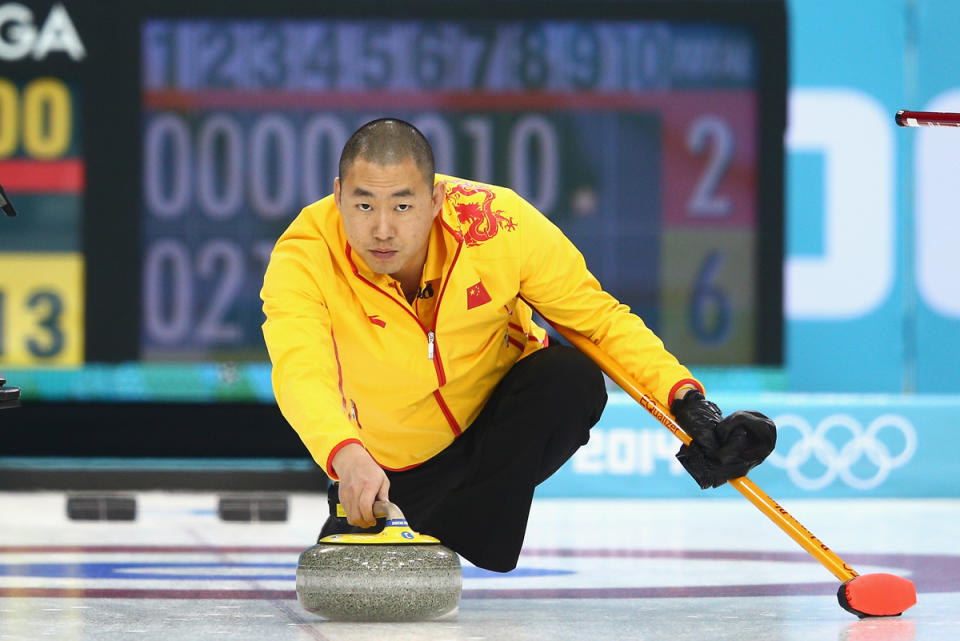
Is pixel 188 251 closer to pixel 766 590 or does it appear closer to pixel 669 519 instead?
pixel 669 519

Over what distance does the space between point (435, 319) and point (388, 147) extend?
431 millimetres

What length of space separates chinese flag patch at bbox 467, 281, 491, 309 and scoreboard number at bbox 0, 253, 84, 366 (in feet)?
14.8

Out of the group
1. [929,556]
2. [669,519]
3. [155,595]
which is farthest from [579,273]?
[669,519]

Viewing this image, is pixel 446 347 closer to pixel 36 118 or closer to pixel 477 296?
pixel 477 296

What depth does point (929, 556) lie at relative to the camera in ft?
15.8

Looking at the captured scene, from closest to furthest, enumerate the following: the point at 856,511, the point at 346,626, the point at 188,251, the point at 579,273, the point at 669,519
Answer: the point at 346,626
the point at 579,273
the point at 669,519
the point at 856,511
the point at 188,251

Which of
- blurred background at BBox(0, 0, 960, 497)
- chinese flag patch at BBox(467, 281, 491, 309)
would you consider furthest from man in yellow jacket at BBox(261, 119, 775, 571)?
blurred background at BBox(0, 0, 960, 497)

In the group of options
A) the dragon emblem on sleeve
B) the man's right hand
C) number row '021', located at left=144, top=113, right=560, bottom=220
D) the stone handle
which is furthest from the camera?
number row '021', located at left=144, top=113, right=560, bottom=220

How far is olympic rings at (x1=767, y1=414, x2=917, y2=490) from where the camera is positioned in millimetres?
7312

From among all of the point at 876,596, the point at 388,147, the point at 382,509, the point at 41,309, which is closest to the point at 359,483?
the point at 382,509

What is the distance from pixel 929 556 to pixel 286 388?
2448 millimetres

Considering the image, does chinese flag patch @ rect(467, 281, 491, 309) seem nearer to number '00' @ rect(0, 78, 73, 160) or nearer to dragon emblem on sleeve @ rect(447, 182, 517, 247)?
dragon emblem on sleeve @ rect(447, 182, 517, 247)

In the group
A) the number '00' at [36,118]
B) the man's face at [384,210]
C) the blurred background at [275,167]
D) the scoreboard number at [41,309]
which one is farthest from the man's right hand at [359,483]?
the number '00' at [36,118]

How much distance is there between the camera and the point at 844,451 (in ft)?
24.2
